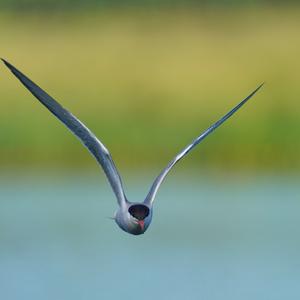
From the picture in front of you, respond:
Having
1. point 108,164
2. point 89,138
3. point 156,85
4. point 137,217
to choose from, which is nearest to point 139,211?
point 137,217

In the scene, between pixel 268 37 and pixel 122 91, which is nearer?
pixel 122 91

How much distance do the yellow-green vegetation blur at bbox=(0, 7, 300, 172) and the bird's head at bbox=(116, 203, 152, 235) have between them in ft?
20.3

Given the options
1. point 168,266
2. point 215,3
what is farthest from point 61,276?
point 215,3

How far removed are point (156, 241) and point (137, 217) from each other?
448cm

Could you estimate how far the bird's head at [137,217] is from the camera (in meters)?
9.91

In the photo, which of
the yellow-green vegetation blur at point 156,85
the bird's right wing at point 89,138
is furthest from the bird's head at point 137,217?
the yellow-green vegetation blur at point 156,85

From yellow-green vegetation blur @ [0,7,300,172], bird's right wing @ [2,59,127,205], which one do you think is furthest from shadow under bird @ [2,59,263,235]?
yellow-green vegetation blur @ [0,7,300,172]

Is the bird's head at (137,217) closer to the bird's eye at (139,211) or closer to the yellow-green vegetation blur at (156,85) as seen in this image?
the bird's eye at (139,211)

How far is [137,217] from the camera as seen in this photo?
9.91 m

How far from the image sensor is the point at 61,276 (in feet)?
42.4

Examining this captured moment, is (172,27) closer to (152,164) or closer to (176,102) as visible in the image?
(176,102)

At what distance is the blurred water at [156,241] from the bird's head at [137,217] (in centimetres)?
196

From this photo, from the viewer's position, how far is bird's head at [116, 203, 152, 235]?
9.91m

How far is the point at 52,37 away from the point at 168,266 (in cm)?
688
